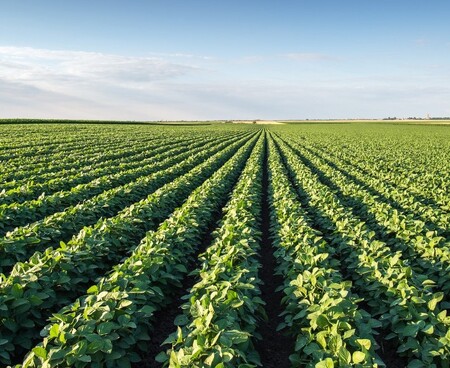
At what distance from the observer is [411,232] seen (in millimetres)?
8297

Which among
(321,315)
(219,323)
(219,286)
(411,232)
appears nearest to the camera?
(219,323)

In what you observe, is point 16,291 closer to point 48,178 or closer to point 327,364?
point 327,364

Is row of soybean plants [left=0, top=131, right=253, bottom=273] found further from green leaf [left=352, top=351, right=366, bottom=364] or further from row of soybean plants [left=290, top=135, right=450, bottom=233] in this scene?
row of soybean plants [left=290, top=135, right=450, bottom=233]

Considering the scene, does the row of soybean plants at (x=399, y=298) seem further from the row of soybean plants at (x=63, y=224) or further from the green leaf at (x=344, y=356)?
the row of soybean plants at (x=63, y=224)

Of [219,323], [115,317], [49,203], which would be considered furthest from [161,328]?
[49,203]

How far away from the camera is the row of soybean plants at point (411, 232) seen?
6.97m

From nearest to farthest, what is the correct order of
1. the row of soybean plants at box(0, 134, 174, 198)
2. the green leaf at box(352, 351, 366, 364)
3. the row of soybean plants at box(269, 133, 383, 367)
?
the green leaf at box(352, 351, 366, 364) < the row of soybean plants at box(269, 133, 383, 367) < the row of soybean plants at box(0, 134, 174, 198)

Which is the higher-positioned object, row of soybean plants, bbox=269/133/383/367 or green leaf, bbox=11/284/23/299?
green leaf, bbox=11/284/23/299

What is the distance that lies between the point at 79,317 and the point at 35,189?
9.97m

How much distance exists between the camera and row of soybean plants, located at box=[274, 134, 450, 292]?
6969 millimetres

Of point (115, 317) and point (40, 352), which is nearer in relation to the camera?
point (40, 352)

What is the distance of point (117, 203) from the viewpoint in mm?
11547

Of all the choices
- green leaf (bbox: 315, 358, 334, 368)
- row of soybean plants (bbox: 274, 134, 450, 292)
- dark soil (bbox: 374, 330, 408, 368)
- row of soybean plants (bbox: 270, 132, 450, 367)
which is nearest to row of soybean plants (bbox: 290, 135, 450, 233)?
row of soybean plants (bbox: 274, 134, 450, 292)

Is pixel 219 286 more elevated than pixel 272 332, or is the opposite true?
pixel 219 286
